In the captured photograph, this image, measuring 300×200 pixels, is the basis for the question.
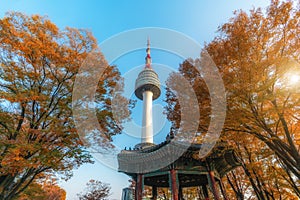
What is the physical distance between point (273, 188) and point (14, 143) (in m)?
16.4

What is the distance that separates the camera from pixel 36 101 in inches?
323

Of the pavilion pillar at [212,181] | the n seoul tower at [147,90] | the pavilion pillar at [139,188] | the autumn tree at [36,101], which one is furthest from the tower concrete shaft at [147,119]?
the autumn tree at [36,101]

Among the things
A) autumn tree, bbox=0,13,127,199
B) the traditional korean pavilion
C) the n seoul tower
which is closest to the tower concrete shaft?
the n seoul tower

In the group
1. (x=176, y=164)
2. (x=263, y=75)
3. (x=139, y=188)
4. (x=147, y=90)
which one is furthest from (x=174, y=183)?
(x=147, y=90)

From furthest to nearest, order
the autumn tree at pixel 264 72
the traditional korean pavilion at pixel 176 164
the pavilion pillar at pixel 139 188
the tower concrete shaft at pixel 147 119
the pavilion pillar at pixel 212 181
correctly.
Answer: the tower concrete shaft at pixel 147 119 < the pavilion pillar at pixel 139 188 < the traditional korean pavilion at pixel 176 164 < the pavilion pillar at pixel 212 181 < the autumn tree at pixel 264 72

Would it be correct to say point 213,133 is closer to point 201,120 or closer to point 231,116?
point 201,120

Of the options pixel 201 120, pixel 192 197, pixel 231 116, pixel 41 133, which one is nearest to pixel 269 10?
pixel 231 116

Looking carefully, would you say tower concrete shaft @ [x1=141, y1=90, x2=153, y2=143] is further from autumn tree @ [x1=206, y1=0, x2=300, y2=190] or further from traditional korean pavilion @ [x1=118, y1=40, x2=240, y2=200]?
autumn tree @ [x1=206, y1=0, x2=300, y2=190]

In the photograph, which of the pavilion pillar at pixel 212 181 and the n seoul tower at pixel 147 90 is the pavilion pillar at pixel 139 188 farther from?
the n seoul tower at pixel 147 90

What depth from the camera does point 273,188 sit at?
1284cm

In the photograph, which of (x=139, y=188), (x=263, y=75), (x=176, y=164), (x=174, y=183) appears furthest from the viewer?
(x=139, y=188)

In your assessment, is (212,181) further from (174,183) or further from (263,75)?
(263,75)

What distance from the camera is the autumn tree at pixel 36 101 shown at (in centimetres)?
753

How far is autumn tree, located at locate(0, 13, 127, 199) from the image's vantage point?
7.53m
